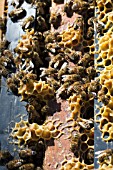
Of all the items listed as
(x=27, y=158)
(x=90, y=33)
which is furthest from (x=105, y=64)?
(x=27, y=158)

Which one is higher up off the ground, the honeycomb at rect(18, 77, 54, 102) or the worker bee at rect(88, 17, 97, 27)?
the worker bee at rect(88, 17, 97, 27)

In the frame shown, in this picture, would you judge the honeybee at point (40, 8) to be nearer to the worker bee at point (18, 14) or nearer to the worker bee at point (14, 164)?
the worker bee at point (18, 14)

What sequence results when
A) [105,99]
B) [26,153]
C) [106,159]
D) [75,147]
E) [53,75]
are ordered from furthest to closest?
[53,75] < [26,153] < [75,147] < [105,99] < [106,159]

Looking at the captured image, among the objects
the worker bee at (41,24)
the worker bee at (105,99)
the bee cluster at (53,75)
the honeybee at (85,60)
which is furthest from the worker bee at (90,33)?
the worker bee at (105,99)

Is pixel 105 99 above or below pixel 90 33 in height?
below

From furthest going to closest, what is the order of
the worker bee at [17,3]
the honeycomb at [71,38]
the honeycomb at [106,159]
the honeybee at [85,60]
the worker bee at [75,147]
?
the worker bee at [17,3]
the honeycomb at [71,38]
the honeybee at [85,60]
the worker bee at [75,147]
the honeycomb at [106,159]

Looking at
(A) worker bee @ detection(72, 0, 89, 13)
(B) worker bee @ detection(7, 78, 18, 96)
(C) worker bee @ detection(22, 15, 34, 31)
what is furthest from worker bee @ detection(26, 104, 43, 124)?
(A) worker bee @ detection(72, 0, 89, 13)

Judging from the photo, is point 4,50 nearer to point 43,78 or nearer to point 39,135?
point 43,78

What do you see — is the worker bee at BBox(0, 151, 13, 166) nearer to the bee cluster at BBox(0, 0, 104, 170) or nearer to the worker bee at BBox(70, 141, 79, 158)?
the bee cluster at BBox(0, 0, 104, 170)

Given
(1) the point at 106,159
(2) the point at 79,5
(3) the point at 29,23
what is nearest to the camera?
(1) the point at 106,159

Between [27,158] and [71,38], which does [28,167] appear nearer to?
[27,158]

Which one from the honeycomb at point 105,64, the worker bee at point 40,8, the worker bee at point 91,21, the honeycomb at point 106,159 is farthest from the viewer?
the worker bee at point 40,8

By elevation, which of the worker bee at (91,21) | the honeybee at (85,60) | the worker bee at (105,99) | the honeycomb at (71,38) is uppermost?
the worker bee at (91,21)

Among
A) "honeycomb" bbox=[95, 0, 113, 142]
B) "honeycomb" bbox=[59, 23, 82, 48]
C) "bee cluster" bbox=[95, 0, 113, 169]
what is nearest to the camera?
"bee cluster" bbox=[95, 0, 113, 169]
